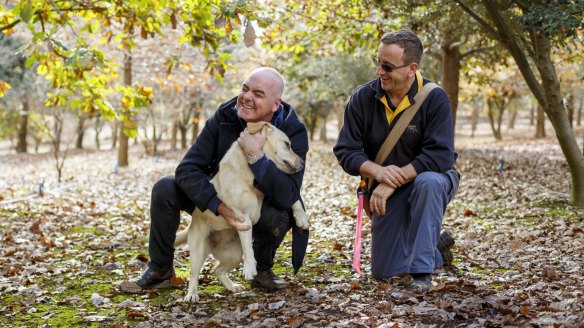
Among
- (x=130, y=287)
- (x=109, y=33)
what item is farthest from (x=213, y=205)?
(x=109, y=33)

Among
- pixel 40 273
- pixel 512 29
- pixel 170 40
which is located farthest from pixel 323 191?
pixel 170 40

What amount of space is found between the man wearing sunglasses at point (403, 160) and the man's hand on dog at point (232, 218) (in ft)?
3.67

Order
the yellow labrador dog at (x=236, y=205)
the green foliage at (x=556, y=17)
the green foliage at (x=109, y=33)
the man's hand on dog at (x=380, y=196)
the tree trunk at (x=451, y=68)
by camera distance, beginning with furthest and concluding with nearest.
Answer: the tree trunk at (x=451, y=68), the green foliage at (x=556, y=17), the green foliage at (x=109, y=33), the man's hand on dog at (x=380, y=196), the yellow labrador dog at (x=236, y=205)

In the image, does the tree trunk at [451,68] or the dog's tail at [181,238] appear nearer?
the dog's tail at [181,238]

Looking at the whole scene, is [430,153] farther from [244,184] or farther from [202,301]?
[202,301]

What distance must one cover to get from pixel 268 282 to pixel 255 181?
3.18 ft

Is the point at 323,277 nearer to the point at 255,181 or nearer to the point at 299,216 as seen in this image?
the point at 299,216

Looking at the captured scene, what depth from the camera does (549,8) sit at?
679cm

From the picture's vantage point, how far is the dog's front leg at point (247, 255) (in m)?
4.29

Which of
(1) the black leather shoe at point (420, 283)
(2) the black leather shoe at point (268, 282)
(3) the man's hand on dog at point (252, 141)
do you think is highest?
(3) the man's hand on dog at point (252, 141)

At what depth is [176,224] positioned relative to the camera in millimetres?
4746

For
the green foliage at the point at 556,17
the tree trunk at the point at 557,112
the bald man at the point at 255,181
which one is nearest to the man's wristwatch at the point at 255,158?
the bald man at the point at 255,181

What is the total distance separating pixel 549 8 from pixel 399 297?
4.41 meters

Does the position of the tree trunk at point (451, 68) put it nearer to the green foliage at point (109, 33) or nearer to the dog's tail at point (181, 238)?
the green foliage at point (109, 33)
